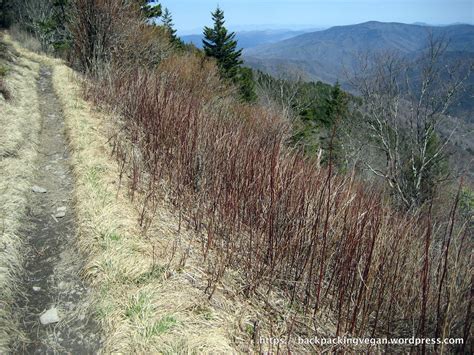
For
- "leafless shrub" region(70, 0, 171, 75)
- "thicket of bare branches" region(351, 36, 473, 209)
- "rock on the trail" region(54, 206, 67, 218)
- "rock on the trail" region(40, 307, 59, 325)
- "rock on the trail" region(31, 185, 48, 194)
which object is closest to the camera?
"rock on the trail" region(40, 307, 59, 325)

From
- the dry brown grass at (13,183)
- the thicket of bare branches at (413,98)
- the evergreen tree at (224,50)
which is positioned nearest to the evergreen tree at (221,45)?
the evergreen tree at (224,50)

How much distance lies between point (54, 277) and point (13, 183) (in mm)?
1918

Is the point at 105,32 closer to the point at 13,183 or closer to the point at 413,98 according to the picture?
the point at 13,183

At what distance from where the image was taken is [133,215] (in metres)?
3.78

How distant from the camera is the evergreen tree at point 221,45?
29.6 meters

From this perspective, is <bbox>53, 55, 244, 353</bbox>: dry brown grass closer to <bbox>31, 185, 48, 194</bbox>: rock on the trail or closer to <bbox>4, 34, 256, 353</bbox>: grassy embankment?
<bbox>4, 34, 256, 353</bbox>: grassy embankment

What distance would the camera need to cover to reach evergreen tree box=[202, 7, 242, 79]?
2959cm

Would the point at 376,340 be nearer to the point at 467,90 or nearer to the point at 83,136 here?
the point at 83,136

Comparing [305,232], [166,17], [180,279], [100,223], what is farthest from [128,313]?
[166,17]

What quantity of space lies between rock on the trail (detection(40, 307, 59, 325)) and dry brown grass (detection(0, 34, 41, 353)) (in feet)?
0.54

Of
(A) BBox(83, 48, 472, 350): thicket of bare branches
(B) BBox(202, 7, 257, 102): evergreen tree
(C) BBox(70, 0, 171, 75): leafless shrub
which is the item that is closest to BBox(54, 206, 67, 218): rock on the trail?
(A) BBox(83, 48, 472, 350): thicket of bare branches

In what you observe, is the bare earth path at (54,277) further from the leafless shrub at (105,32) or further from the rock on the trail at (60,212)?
the leafless shrub at (105,32)

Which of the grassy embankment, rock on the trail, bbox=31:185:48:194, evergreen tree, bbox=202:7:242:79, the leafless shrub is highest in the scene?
evergreen tree, bbox=202:7:242:79

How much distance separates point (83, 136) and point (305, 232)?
4614mm
